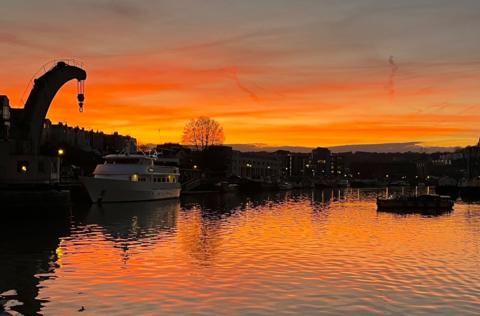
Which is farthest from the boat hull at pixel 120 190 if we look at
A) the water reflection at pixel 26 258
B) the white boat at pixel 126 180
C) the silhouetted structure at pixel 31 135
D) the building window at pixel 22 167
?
the water reflection at pixel 26 258

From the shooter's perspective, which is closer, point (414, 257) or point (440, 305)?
point (440, 305)

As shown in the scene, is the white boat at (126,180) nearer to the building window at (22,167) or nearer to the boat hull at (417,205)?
the building window at (22,167)

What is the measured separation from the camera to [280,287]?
72.8 ft

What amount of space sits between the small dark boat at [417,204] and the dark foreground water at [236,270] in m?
27.8

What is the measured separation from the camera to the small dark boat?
73750mm

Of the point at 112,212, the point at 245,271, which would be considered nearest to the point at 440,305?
the point at 245,271

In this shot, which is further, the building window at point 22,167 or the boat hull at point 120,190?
the boat hull at point 120,190

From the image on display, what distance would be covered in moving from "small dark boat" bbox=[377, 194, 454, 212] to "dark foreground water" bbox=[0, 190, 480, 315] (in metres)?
27.8

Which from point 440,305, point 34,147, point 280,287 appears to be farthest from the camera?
point 34,147

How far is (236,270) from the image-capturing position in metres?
25.8

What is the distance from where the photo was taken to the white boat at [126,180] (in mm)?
75375

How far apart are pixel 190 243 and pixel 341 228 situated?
54.7 ft

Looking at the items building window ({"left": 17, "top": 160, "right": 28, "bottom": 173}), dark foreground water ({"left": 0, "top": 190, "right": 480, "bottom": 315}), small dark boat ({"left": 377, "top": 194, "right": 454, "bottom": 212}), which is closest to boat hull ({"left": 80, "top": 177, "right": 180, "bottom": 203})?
building window ({"left": 17, "top": 160, "right": 28, "bottom": 173})

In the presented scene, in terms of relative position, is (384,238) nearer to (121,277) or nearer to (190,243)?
(190,243)
